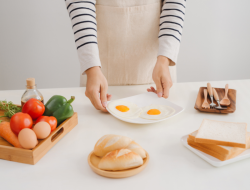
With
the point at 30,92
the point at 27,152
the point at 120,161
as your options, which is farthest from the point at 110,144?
the point at 30,92

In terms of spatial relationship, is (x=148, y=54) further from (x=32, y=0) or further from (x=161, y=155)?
(x=32, y=0)

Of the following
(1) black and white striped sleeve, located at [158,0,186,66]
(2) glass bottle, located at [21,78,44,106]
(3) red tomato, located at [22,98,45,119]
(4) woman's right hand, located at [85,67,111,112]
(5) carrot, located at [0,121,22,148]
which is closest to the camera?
(5) carrot, located at [0,121,22,148]

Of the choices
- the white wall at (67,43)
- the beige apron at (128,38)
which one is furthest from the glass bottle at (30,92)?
the white wall at (67,43)

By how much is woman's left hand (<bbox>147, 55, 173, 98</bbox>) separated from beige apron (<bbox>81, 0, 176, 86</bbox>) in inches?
8.6

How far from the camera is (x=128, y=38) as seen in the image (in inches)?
60.9

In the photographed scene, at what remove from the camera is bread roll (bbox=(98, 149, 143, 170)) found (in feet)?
2.25

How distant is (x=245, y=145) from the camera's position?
742mm

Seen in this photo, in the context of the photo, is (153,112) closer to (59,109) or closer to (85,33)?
(59,109)

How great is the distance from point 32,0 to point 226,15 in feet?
7.60

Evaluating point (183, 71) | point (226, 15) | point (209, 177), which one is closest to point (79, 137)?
point (209, 177)

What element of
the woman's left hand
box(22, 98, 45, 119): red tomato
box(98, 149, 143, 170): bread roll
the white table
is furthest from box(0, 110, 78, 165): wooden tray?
the woman's left hand

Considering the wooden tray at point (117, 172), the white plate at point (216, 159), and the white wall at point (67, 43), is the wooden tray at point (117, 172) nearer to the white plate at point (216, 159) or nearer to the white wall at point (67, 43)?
the white plate at point (216, 159)

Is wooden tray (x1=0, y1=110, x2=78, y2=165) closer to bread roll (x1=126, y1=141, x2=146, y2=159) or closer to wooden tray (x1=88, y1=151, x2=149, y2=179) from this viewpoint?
wooden tray (x1=88, y1=151, x2=149, y2=179)

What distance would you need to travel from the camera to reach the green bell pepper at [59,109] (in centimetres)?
98
